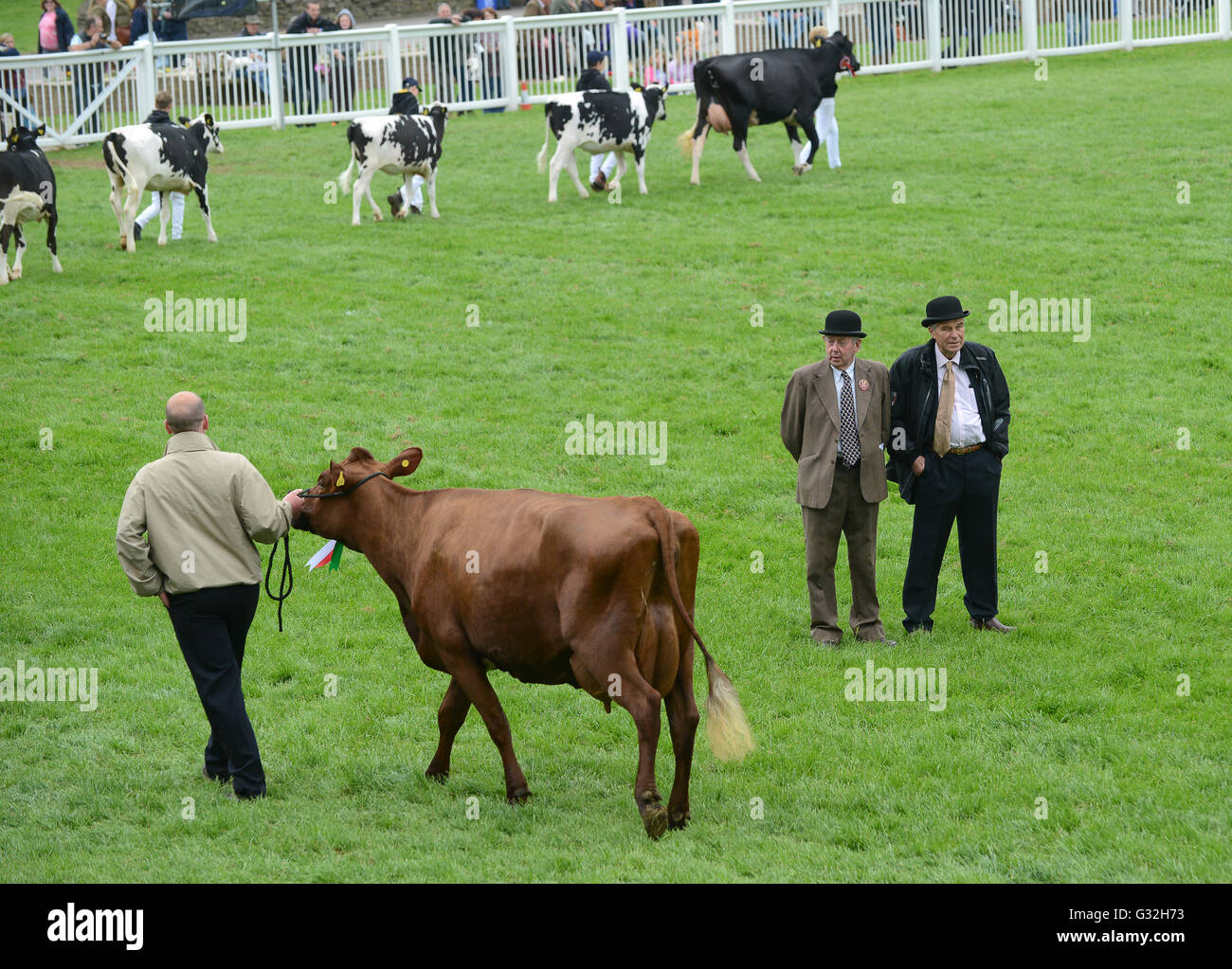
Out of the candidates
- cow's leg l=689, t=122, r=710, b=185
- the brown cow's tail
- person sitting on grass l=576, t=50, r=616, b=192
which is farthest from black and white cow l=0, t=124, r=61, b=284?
the brown cow's tail

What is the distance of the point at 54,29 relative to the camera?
3195 centimetres

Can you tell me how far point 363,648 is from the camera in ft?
34.5

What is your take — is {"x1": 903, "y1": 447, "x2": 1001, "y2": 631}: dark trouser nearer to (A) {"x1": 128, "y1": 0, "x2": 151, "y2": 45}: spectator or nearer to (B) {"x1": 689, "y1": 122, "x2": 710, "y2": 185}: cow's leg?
(B) {"x1": 689, "y1": 122, "x2": 710, "y2": 185}: cow's leg

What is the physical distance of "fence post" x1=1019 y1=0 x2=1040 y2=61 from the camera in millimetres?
32634

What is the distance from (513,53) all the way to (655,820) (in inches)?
1036

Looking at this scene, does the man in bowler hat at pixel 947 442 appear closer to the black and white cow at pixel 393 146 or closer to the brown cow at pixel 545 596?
the brown cow at pixel 545 596

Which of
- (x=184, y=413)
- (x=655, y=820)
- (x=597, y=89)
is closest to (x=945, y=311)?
(x=655, y=820)

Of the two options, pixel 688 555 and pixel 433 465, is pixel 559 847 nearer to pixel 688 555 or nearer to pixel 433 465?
pixel 688 555

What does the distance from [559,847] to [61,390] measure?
10.5m

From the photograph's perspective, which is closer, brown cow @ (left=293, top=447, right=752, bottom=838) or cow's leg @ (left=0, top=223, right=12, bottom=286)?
brown cow @ (left=293, top=447, right=752, bottom=838)

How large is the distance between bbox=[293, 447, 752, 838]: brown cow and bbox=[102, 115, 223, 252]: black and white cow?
12811 millimetres

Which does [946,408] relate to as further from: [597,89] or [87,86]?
[87,86]

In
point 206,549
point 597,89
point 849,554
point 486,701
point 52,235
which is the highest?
point 597,89
